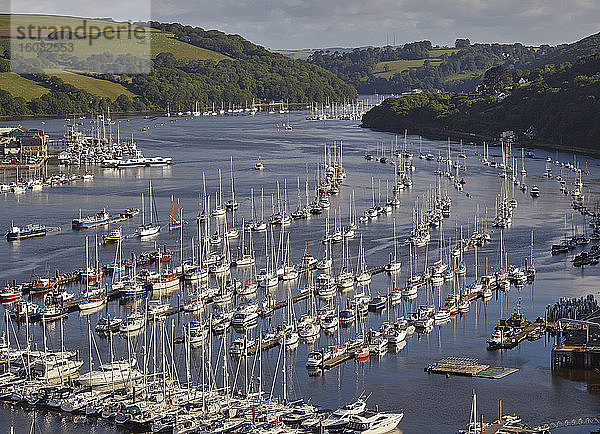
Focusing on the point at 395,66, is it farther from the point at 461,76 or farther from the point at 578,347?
the point at 578,347

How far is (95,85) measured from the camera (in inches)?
4557

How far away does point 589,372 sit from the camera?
21953 millimetres

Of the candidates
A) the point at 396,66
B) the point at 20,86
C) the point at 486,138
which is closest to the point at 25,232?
the point at 486,138

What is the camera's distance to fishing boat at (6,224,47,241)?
118 feet

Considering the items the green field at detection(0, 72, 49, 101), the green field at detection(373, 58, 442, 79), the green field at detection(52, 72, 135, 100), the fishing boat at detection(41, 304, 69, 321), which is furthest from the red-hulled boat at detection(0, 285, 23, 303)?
the green field at detection(373, 58, 442, 79)

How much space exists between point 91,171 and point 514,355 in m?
39.9

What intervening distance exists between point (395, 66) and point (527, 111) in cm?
10722

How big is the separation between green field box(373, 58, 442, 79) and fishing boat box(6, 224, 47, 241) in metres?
141

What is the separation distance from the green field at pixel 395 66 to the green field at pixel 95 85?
222 feet

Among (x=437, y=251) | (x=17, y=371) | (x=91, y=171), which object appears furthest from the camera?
(x=91, y=171)

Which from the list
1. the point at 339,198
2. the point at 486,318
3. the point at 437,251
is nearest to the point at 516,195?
the point at 339,198

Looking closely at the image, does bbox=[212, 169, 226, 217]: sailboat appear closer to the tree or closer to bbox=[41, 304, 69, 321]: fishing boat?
bbox=[41, 304, 69, 321]: fishing boat

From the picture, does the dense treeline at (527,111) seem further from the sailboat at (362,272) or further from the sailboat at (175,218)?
the sailboat at (362,272)

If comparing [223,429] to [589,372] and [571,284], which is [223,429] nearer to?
[589,372]
